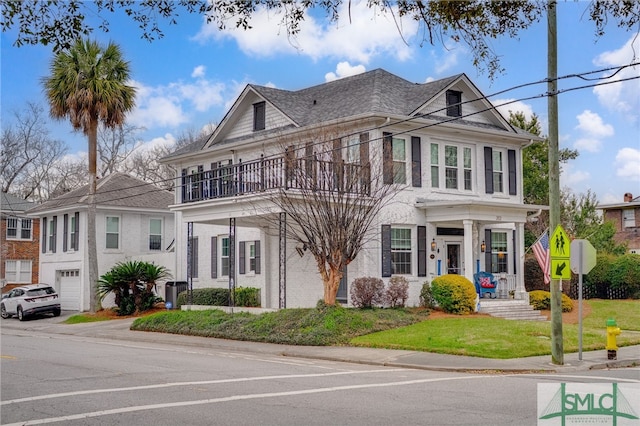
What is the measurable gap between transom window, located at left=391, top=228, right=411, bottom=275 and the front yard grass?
2.22 metres

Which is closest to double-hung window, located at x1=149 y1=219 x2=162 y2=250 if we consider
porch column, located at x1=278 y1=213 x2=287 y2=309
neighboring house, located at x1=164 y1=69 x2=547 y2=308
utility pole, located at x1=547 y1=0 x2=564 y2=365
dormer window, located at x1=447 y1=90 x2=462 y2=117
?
neighboring house, located at x1=164 y1=69 x2=547 y2=308

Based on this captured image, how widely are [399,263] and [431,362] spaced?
387 inches

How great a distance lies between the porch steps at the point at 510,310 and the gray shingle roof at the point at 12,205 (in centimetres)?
3215

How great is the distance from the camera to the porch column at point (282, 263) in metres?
25.3

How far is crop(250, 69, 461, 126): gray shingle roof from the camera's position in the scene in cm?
2786

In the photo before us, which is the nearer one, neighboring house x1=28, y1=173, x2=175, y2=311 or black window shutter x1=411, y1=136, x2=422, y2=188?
black window shutter x1=411, y1=136, x2=422, y2=188

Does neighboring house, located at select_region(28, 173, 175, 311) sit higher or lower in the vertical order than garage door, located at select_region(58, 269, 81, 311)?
higher

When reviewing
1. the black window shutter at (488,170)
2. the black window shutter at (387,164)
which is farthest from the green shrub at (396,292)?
the black window shutter at (488,170)

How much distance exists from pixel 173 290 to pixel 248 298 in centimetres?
577

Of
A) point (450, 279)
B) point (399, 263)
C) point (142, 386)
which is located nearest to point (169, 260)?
point (399, 263)

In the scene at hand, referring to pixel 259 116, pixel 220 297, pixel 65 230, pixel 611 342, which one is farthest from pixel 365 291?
pixel 65 230

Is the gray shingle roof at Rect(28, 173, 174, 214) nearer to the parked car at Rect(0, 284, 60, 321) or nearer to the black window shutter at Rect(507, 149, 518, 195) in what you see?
the parked car at Rect(0, 284, 60, 321)

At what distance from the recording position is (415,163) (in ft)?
91.0

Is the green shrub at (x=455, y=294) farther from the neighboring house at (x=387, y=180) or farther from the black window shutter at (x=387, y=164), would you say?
the black window shutter at (x=387, y=164)
